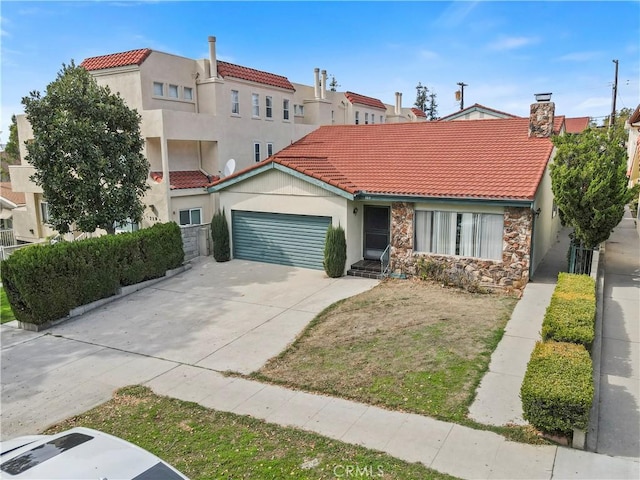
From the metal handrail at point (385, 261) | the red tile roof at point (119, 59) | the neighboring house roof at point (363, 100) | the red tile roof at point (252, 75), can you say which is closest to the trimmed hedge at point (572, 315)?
the metal handrail at point (385, 261)

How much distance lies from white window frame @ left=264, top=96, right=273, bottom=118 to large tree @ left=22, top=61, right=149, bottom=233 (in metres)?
9.61

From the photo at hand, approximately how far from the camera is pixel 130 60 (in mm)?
20625

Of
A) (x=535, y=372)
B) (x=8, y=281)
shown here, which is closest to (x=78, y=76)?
(x=8, y=281)

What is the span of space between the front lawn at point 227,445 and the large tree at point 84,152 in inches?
385

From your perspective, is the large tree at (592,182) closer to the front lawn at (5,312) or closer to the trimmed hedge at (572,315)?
the trimmed hedge at (572,315)

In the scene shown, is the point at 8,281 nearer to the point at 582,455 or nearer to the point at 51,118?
the point at 51,118

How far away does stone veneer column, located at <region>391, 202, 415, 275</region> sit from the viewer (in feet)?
52.2

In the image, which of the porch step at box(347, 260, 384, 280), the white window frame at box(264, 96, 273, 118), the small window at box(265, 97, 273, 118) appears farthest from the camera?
the small window at box(265, 97, 273, 118)

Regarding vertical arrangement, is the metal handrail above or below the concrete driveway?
above

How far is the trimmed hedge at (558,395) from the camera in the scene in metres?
6.57

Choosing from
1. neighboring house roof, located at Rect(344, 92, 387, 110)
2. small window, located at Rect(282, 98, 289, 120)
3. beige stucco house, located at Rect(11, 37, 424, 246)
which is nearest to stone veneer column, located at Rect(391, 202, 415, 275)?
beige stucco house, located at Rect(11, 37, 424, 246)

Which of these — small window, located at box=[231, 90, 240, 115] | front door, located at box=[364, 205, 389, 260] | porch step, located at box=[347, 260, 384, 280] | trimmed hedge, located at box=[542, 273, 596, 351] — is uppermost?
small window, located at box=[231, 90, 240, 115]

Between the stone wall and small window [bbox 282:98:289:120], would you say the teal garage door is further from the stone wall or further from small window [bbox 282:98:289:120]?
small window [bbox 282:98:289:120]

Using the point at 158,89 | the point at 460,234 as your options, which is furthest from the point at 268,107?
the point at 460,234
